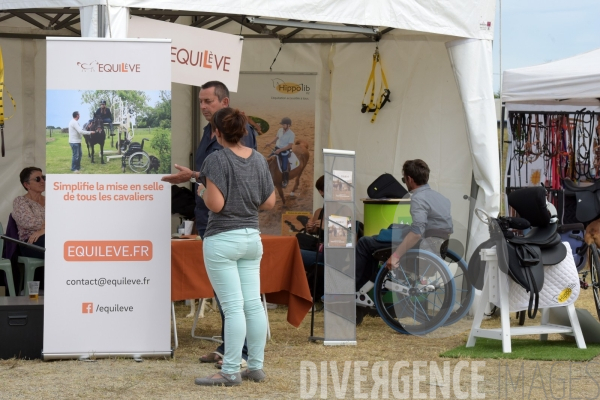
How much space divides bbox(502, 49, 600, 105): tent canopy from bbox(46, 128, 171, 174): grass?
4.03 m

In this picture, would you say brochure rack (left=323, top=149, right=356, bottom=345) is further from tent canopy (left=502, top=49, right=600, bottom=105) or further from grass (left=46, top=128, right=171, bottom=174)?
tent canopy (left=502, top=49, right=600, bottom=105)

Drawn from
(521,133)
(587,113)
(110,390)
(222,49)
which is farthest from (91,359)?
(587,113)

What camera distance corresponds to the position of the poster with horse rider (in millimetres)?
8445

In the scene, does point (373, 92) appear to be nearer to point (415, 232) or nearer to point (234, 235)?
point (415, 232)

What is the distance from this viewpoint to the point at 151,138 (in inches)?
188

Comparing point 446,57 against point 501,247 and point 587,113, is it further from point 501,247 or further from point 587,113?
point 501,247

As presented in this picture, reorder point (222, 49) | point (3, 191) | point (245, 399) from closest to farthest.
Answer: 1. point (245, 399)
2. point (222, 49)
3. point (3, 191)

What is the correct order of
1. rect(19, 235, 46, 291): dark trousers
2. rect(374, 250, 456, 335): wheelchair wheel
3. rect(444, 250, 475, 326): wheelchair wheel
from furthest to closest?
rect(19, 235, 46, 291): dark trousers, rect(444, 250, 475, 326): wheelchair wheel, rect(374, 250, 456, 335): wheelchair wheel

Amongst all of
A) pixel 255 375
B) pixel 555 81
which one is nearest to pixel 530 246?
pixel 255 375

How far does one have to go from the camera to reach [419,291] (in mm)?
5879

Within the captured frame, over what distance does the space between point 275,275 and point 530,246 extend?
5.09 feet

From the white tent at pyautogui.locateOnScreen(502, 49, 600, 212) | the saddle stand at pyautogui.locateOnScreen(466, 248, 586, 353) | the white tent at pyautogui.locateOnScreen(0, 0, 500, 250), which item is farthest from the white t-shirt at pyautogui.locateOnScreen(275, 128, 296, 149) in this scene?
the saddle stand at pyautogui.locateOnScreen(466, 248, 586, 353)

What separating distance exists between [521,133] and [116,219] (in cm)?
493

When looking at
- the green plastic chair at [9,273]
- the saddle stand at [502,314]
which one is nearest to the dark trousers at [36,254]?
the green plastic chair at [9,273]
